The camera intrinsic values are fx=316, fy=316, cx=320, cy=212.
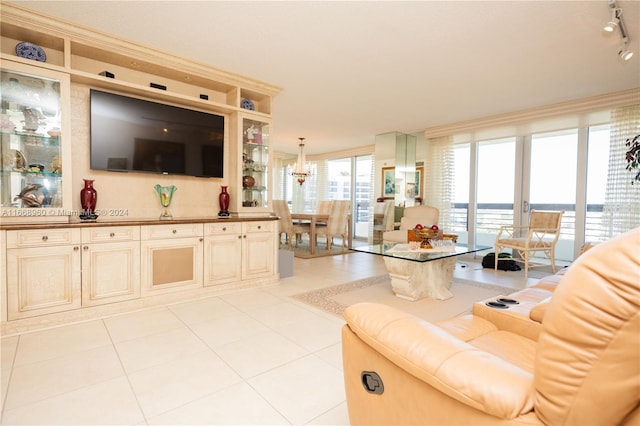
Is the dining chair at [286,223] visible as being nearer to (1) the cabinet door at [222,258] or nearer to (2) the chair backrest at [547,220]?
(1) the cabinet door at [222,258]

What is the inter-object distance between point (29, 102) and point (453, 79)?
4107mm

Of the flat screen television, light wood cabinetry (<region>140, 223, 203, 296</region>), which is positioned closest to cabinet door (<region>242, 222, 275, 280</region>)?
light wood cabinetry (<region>140, 223, 203, 296</region>)

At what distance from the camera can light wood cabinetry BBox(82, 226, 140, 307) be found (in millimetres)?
2656

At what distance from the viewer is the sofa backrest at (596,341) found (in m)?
0.56

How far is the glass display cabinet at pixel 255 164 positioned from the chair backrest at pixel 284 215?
228cm

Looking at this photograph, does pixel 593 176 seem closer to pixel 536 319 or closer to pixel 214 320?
pixel 536 319

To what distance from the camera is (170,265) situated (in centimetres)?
310

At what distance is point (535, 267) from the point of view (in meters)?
4.87

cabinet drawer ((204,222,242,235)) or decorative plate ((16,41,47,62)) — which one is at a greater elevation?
decorative plate ((16,41,47,62))

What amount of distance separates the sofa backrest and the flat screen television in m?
3.49

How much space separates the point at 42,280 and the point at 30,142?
3.81 feet

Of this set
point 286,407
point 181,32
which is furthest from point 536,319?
point 181,32

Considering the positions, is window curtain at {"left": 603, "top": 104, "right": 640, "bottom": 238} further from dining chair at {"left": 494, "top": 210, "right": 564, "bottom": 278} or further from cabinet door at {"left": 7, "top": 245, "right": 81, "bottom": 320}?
cabinet door at {"left": 7, "top": 245, "right": 81, "bottom": 320}

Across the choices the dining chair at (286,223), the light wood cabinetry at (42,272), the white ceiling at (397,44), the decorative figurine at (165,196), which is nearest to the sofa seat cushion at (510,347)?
the white ceiling at (397,44)
